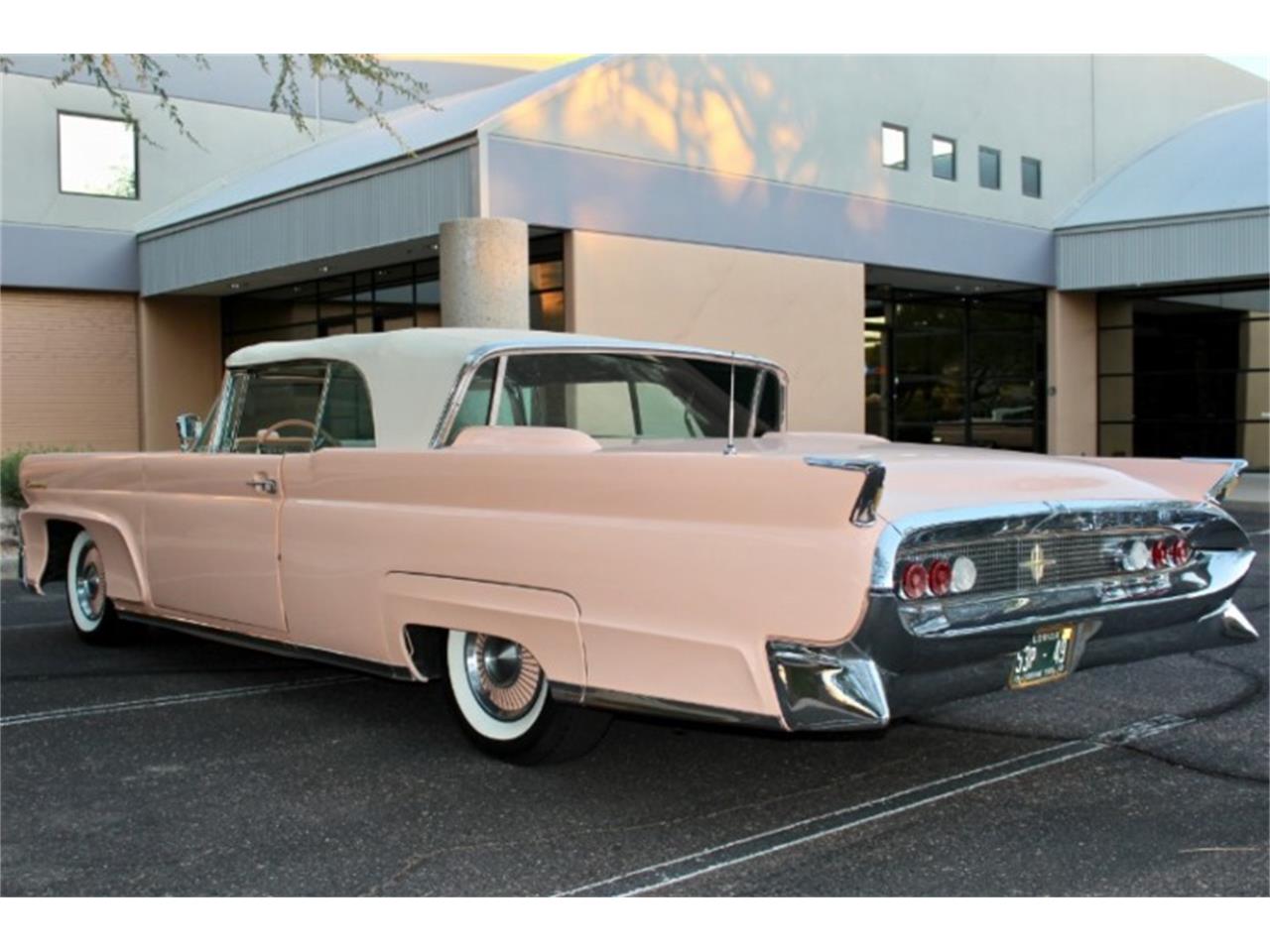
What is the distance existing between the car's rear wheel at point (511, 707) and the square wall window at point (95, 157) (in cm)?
1922

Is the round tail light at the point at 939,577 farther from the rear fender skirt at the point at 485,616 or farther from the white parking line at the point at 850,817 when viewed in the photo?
the rear fender skirt at the point at 485,616

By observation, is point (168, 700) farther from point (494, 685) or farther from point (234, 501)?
point (494, 685)

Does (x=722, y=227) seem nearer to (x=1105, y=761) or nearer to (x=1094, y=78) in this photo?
(x=1094, y=78)

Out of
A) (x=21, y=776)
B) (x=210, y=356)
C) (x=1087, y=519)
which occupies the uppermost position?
(x=210, y=356)

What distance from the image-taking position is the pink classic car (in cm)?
346

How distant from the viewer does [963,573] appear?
145 inches

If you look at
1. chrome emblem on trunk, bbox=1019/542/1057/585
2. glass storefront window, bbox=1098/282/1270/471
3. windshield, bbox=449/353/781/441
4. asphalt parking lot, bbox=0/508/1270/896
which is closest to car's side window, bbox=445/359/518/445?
windshield, bbox=449/353/781/441

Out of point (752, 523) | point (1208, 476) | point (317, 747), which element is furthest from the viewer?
point (317, 747)

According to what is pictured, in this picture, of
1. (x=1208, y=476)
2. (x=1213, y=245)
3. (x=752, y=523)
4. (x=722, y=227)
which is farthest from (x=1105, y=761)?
(x=1213, y=245)

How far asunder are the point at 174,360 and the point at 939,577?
70.8 feet

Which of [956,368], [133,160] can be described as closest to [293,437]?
[133,160]

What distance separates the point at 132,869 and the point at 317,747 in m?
1.33

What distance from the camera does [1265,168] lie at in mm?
21734

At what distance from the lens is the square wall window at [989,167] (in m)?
21.8
